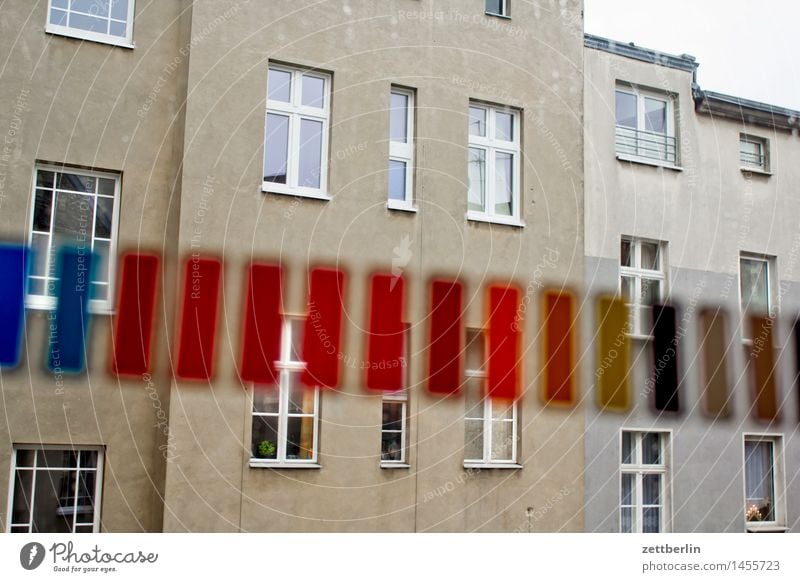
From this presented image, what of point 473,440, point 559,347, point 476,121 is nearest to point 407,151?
point 476,121

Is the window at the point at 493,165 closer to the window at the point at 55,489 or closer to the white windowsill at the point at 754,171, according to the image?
the white windowsill at the point at 754,171

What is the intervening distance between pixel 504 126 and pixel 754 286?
1667 millimetres

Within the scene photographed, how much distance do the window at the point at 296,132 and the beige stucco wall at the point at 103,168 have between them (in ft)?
1.48

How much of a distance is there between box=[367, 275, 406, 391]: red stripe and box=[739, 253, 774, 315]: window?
2022 mm

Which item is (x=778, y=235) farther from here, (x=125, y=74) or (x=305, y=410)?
(x=125, y=74)

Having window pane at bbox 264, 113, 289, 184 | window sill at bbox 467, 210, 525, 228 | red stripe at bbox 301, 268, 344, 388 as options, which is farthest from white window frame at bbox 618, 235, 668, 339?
window pane at bbox 264, 113, 289, 184

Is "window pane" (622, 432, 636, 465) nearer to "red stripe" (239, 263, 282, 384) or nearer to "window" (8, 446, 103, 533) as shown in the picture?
"red stripe" (239, 263, 282, 384)

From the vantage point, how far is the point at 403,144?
542cm

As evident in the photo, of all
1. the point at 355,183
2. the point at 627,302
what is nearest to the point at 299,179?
the point at 355,183

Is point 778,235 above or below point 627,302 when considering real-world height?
above

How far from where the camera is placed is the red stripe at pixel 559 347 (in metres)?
5.49

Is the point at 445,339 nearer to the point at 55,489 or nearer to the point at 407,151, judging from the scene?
the point at 407,151

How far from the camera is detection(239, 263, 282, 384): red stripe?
495 cm

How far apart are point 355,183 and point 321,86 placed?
524 mm
